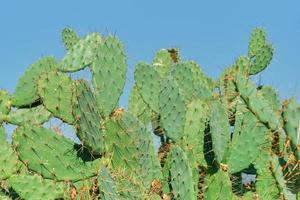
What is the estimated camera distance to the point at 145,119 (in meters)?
5.23

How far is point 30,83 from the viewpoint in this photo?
5.03m

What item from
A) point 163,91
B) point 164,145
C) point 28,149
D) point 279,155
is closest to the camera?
point 279,155

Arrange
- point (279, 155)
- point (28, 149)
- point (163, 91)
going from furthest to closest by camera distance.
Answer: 1. point (163, 91)
2. point (28, 149)
3. point (279, 155)

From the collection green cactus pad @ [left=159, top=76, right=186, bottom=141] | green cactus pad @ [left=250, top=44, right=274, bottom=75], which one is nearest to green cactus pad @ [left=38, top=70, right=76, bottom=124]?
green cactus pad @ [left=159, top=76, right=186, bottom=141]

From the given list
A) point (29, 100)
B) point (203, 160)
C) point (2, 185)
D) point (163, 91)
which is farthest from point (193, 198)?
point (29, 100)

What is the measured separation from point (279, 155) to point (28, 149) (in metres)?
1.53

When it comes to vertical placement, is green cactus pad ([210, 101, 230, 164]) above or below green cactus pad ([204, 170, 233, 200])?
above

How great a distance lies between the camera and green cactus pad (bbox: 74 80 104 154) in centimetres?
377

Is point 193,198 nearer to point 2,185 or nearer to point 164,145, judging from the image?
point 164,145

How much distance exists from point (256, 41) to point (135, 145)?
10.8ft

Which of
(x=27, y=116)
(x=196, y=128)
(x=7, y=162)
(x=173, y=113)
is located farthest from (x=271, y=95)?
(x=7, y=162)

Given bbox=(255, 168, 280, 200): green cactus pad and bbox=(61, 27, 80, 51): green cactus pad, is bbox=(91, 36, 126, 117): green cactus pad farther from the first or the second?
bbox=(61, 27, 80, 51): green cactus pad

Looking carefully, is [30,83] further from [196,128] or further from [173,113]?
[196,128]

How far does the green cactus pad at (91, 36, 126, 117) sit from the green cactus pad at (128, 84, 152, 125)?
106 centimetres
